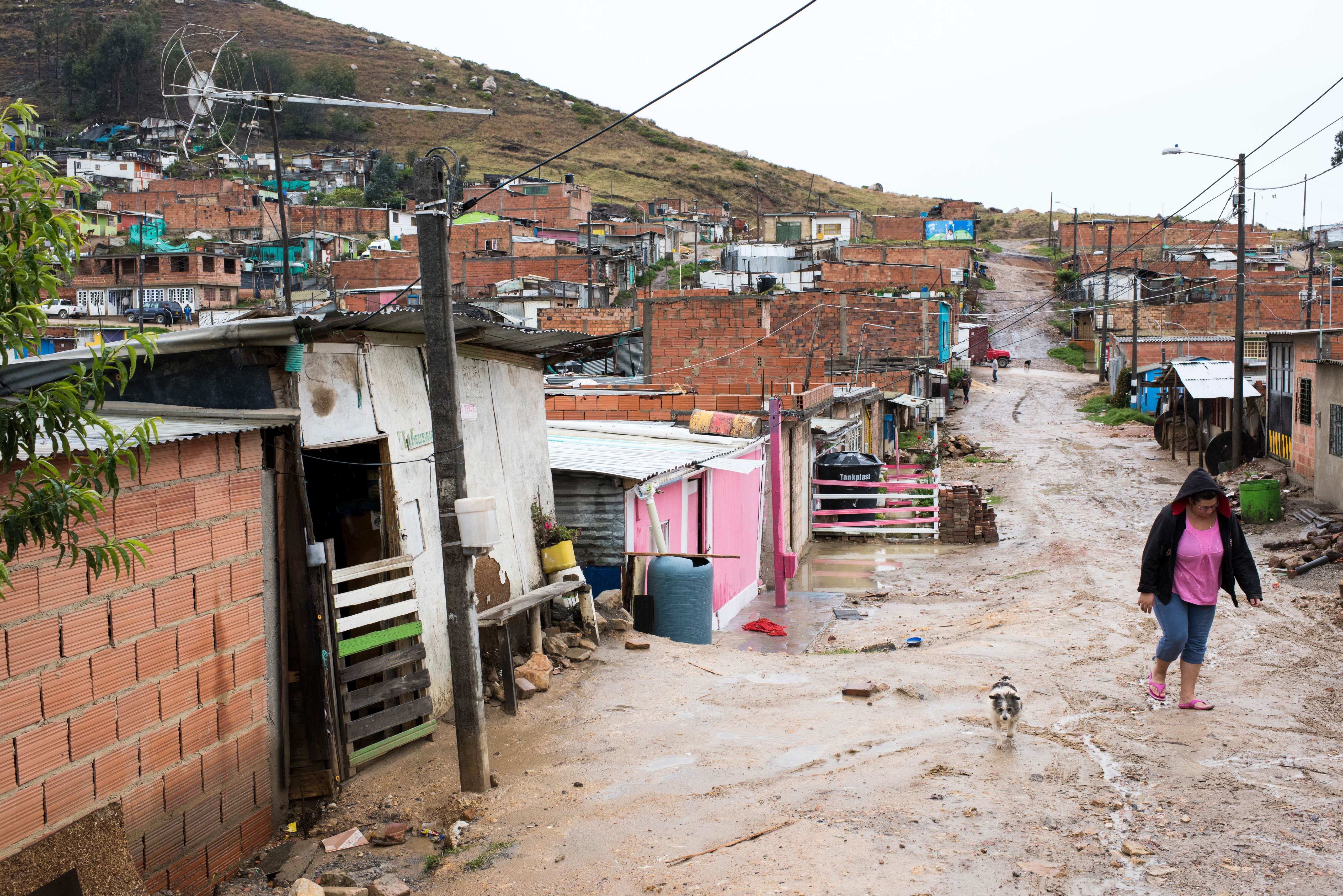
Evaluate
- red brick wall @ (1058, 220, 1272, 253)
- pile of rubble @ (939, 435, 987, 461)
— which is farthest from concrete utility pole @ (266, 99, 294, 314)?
red brick wall @ (1058, 220, 1272, 253)

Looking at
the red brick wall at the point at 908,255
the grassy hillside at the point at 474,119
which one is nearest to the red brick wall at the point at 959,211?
the red brick wall at the point at 908,255

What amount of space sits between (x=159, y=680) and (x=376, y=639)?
5.23 feet

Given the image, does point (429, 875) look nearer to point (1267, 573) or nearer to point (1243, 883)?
point (1243, 883)

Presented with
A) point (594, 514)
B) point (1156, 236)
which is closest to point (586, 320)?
point (594, 514)

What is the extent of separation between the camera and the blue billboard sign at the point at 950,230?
79.1m

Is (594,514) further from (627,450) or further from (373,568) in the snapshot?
(373,568)

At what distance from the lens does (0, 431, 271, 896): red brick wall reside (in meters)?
4.61

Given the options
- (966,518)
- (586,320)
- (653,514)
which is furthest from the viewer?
(586,320)

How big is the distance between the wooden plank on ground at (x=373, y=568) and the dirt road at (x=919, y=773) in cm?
131

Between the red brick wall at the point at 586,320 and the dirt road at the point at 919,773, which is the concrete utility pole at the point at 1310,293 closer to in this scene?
the red brick wall at the point at 586,320

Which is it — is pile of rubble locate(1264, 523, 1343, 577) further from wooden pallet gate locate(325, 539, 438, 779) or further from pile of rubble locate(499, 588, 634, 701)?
wooden pallet gate locate(325, 539, 438, 779)

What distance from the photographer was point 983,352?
55.5 meters

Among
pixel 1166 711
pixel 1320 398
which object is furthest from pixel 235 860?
pixel 1320 398

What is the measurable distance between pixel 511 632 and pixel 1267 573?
34.6ft
